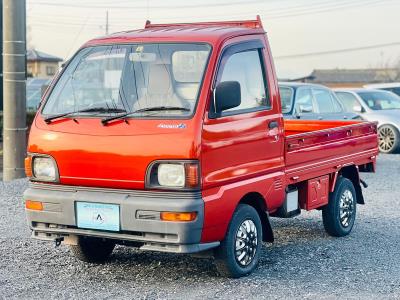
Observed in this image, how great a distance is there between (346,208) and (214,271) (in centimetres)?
235

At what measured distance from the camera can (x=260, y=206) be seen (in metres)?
6.64

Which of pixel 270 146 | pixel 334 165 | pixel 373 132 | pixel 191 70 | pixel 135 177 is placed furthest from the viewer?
pixel 373 132

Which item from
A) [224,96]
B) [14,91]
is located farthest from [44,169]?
[14,91]

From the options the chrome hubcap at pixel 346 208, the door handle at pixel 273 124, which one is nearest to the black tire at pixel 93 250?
the door handle at pixel 273 124

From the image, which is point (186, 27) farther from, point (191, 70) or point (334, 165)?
point (334, 165)

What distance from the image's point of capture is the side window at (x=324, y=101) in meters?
14.1

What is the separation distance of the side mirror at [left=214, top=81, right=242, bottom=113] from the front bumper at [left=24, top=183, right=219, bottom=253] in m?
0.74

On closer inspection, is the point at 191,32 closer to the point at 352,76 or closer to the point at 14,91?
the point at 14,91

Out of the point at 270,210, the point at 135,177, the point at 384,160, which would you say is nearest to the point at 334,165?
the point at 270,210

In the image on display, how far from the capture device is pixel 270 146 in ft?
21.6

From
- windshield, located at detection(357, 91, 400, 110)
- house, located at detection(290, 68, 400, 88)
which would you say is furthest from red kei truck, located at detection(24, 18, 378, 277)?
house, located at detection(290, 68, 400, 88)

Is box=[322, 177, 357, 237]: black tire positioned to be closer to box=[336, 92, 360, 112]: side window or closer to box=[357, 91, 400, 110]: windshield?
box=[336, 92, 360, 112]: side window

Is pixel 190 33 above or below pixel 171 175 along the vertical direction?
above

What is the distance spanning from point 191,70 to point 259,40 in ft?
3.03
